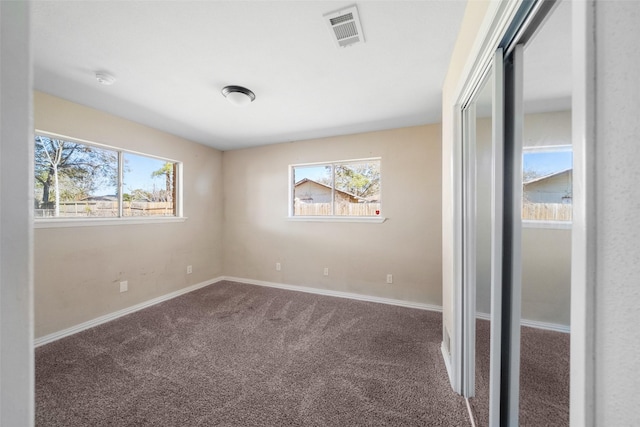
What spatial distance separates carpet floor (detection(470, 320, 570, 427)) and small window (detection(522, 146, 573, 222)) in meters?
0.34

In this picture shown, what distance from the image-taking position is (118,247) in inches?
114

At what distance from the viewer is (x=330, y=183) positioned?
371cm

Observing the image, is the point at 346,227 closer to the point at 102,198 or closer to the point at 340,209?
the point at 340,209

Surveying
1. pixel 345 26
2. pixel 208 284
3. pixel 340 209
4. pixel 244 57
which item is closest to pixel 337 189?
pixel 340 209

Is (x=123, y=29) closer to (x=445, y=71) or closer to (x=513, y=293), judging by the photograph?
(x=445, y=71)

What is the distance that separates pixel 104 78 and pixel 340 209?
2847mm

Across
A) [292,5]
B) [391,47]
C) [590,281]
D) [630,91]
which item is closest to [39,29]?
[292,5]

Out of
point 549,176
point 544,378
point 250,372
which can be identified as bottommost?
point 250,372

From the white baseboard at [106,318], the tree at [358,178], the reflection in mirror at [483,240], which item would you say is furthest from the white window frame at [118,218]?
the reflection in mirror at [483,240]

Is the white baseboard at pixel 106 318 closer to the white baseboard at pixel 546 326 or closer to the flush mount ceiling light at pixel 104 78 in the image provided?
the flush mount ceiling light at pixel 104 78

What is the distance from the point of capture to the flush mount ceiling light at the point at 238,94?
217 centimetres

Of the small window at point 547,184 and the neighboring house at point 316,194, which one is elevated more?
the neighboring house at point 316,194

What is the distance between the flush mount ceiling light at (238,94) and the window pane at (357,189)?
5.70ft

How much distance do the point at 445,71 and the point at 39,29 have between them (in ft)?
8.89
